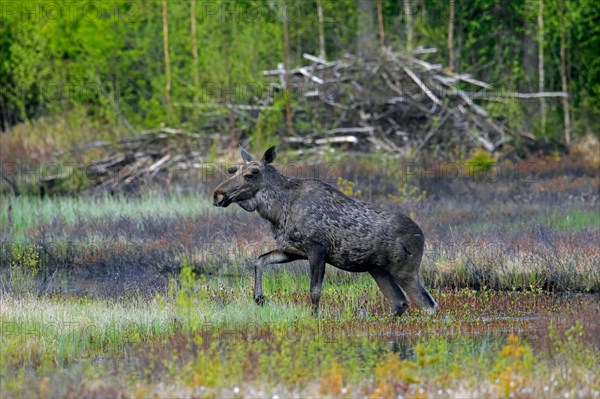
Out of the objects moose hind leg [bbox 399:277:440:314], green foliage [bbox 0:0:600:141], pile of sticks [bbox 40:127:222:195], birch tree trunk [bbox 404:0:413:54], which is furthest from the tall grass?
birch tree trunk [bbox 404:0:413:54]

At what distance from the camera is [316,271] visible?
1200 cm

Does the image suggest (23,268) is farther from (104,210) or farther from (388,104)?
(388,104)

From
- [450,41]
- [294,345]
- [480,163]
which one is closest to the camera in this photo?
[294,345]

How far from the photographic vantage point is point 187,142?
29.5 m

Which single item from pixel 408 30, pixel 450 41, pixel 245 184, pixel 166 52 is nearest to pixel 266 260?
pixel 245 184

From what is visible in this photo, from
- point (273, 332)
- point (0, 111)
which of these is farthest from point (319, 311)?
point (0, 111)

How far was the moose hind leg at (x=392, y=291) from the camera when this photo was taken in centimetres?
1238

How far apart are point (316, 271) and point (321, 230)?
0.45m

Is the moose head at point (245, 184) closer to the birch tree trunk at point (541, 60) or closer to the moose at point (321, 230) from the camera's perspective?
the moose at point (321, 230)

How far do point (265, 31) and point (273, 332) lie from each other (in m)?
20.4

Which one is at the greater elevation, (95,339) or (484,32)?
(484,32)

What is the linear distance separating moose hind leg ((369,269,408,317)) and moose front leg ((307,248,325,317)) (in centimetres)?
76

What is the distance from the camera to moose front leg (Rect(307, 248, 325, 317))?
12.0 m

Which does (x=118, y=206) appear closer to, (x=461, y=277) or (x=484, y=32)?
(x=461, y=277)
